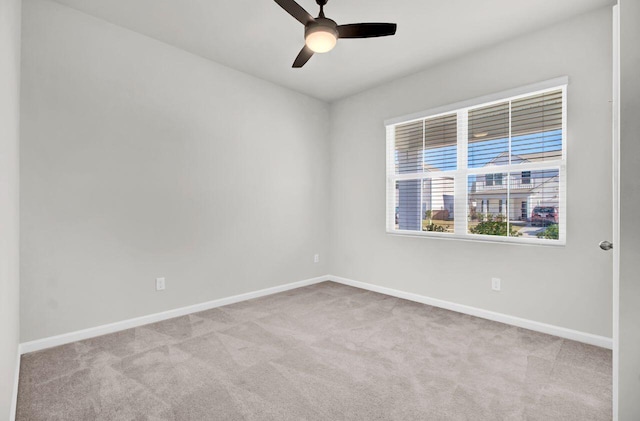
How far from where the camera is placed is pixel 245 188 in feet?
11.9

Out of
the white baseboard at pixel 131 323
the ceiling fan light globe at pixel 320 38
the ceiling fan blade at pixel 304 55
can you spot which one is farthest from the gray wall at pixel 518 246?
the ceiling fan light globe at pixel 320 38

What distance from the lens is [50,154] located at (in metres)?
A: 2.36

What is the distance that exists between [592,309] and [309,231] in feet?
9.94

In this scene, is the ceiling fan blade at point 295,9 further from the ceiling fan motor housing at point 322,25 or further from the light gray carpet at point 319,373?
the light gray carpet at point 319,373

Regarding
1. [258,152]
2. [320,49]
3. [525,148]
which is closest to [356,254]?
[258,152]

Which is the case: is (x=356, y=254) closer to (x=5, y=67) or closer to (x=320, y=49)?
(x=320, y=49)

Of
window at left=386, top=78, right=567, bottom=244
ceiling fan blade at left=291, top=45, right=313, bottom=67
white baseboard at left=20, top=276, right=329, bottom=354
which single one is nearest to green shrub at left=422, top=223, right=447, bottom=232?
window at left=386, top=78, right=567, bottom=244

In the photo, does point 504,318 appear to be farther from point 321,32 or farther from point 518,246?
point 321,32

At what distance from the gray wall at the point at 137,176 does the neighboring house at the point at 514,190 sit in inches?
88.0

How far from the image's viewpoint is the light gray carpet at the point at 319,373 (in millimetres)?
1669

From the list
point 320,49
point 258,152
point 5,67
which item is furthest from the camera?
point 258,152

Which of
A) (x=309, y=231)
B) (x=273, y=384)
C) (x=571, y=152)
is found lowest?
(x=273, y=384)

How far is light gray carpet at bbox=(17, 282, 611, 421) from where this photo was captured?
1669 millimetres

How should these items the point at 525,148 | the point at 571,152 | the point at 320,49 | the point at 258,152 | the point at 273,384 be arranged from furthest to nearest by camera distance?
the point at 258,152
the point at 525,148
the point at 571,152
the point at 320,49
the point at 273,384
